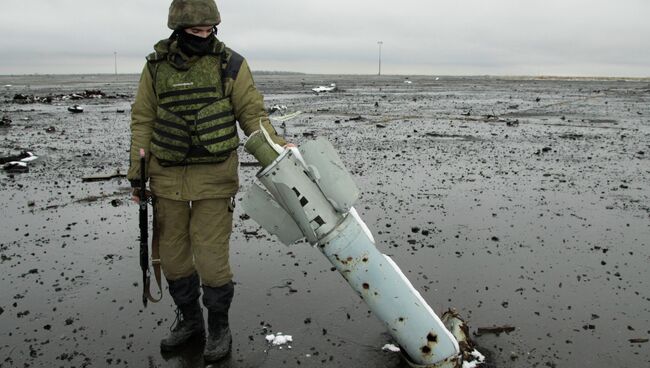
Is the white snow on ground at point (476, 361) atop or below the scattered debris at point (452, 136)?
below

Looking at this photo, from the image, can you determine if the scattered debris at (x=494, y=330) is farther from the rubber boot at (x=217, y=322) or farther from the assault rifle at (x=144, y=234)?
the assault rifle at (x=144, y=234)

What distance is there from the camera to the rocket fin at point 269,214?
3061 millimetres

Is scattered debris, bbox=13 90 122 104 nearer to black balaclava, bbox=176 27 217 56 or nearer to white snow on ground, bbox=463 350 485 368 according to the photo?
black balaclava, bbox=176 27 217 56

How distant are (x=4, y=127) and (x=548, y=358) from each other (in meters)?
16.3

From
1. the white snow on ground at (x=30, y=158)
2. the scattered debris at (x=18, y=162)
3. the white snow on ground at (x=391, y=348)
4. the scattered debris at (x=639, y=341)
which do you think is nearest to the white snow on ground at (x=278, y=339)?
the white snow on ground at (x=391, y=348)

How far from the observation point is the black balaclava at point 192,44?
120 inches

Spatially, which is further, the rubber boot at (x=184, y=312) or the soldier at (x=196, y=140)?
the rubber boot at (x=184, y=312)

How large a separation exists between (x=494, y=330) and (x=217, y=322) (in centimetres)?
209

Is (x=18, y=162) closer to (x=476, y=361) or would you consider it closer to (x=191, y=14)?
(x=191, y=14)

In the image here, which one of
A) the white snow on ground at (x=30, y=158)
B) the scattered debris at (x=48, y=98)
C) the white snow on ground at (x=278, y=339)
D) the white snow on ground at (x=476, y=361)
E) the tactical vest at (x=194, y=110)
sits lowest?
the white snow on ground at (x=278, y=339)

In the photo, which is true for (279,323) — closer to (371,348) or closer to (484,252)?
(371,348)

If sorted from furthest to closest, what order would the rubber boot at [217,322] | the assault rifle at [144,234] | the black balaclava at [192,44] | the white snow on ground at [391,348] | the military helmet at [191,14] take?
the white snow on ground at [391,348] < the rubber boot at [217,322] < the assault rifle at [144,234] < the black balaclava at [192,44] < the military helmet at [191,14]

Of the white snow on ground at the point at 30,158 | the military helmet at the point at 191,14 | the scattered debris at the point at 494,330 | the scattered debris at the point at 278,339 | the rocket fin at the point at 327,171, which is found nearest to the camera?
the rocket fin at the point at 327,171

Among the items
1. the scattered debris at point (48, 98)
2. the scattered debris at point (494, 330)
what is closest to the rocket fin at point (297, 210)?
the scattered debris at point (494, 330)
